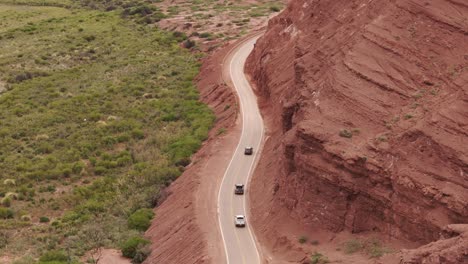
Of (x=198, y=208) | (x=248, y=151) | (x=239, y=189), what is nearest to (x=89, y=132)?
(x=248, y=151)

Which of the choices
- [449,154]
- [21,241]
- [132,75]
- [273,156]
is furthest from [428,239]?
[132,75]

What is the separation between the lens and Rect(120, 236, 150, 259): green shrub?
4550 centimetres

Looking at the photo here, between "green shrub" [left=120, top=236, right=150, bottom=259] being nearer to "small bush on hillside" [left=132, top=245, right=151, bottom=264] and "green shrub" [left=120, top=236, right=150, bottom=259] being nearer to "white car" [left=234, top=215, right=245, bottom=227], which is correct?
"small bush on hillside" [left=132, top=245, right=151, bottom=264]

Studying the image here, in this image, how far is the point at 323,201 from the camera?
38781mm

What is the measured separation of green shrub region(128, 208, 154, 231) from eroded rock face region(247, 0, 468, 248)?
6802 millimetres

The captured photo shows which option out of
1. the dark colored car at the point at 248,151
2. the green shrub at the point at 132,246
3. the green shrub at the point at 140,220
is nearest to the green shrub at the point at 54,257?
the green shrub at the point at 132,246

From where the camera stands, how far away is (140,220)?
4959 centimetres

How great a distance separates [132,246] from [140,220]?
3.98m

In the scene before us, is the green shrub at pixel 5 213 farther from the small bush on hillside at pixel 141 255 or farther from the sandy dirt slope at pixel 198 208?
the small bush on hillside at pixel 141 255

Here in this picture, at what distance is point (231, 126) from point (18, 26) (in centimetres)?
7043

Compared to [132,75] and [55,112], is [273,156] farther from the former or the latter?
[132,75]

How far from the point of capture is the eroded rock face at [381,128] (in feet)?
112

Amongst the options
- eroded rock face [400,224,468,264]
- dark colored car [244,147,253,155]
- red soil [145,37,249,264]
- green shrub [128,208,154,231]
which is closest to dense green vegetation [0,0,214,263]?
green shrub [128,208,154,231]

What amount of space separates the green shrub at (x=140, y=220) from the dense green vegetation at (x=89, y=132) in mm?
71
